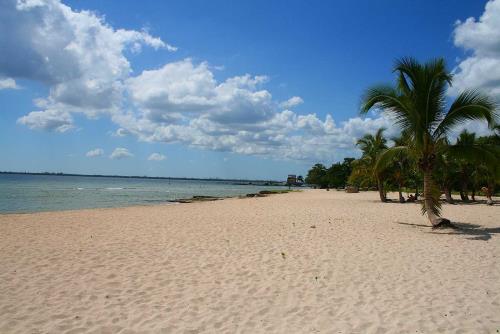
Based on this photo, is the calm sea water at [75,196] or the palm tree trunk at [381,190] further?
the palm tree trunk at [381,190]

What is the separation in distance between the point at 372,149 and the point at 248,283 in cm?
2457

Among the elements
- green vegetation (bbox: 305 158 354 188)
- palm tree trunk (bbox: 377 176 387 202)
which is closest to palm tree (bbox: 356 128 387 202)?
palm tree trunk (bbox: 377 176 387 202)

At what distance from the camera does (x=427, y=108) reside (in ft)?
37.8

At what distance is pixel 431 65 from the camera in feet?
37.8

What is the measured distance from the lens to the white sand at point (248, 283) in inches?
173

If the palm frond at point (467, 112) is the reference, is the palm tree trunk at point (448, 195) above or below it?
below

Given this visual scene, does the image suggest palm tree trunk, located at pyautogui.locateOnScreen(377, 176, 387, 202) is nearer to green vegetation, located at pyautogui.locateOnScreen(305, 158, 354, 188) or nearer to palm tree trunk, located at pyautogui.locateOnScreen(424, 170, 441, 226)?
palm tree trunk, located at pyautogui.locateOnScreen(424, 170, 441, 226)

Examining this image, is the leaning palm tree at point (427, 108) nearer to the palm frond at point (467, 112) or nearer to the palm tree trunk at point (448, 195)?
the palm frond at point (467, 112)

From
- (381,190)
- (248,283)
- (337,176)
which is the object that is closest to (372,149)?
(381,190)

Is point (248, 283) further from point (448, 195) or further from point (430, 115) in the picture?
point (448, 195)

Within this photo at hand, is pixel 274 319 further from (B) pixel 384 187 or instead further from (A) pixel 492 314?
(B) pixel 384 187

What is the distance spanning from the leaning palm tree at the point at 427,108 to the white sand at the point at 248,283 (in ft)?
8.48

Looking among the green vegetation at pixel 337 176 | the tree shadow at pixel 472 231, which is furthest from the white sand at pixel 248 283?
the green vegetation at pixel 337 176

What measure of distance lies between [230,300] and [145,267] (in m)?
2.36
